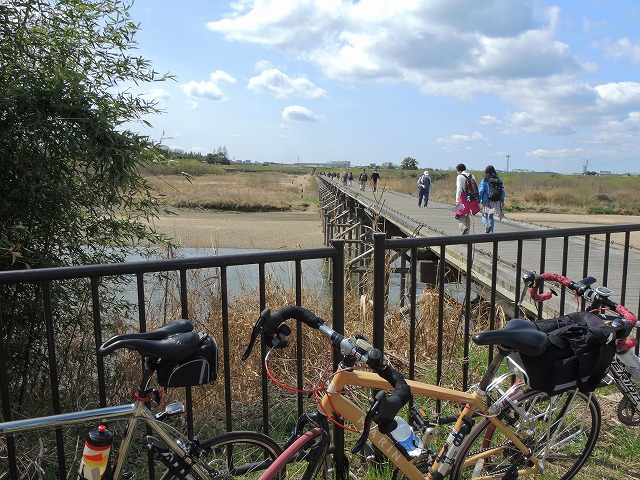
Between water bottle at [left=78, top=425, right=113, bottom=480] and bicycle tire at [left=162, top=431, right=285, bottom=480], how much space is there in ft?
1.45

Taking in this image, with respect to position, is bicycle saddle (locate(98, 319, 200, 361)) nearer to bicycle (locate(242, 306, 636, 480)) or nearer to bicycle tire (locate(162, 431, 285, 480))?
bicycle (locate(242, 306, 636, 480))

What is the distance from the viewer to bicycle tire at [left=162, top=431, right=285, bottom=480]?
219 centimetres

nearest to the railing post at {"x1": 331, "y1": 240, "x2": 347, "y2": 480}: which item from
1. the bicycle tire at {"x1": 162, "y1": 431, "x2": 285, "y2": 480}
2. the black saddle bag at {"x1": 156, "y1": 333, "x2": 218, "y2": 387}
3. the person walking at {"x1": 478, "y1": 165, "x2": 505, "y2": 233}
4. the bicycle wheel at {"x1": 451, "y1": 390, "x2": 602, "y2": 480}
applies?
the bicycle tire at {"x1": 162, "y1": 431, "x2": 285, "y2": 480}

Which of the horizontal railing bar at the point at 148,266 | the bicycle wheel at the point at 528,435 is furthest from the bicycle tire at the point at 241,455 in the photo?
the bicycle wheel at the point at 528,435

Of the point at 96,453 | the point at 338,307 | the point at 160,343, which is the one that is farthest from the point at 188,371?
the point at 338,307

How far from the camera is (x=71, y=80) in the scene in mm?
4676

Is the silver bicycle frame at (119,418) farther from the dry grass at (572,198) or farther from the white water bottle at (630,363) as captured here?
the dry grass at (572,198)

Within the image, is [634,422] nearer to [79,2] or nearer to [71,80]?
[71,80]

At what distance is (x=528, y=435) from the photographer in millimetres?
2559

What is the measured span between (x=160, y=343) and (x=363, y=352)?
2.36 ft

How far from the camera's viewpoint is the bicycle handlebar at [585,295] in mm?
2678

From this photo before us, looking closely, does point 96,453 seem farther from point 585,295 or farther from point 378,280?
point 585,295

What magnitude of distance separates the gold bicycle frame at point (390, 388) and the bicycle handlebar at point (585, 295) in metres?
0.71

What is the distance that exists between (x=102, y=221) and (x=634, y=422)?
16.9ft
